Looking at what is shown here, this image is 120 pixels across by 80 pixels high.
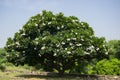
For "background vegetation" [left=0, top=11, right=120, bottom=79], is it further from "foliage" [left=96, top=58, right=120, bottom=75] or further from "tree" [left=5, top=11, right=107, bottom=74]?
"foliage" [left=96, top=58, right=120, bottom=75]

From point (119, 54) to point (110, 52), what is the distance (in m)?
16.5

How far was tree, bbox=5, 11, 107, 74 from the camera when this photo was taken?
19.8 meters

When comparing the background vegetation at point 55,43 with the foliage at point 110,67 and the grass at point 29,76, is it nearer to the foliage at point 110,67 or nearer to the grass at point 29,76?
the grass at point 29,76

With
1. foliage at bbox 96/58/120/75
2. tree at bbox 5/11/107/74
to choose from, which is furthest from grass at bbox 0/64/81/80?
foliage at bbox 96/58/120/75

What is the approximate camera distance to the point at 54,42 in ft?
64.3

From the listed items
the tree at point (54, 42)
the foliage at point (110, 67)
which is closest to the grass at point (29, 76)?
the tree at point (54, 42)

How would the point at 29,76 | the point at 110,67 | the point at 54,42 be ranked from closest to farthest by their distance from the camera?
1. the point at 54,42
2. the point at 29,76
3. the point at 110,67

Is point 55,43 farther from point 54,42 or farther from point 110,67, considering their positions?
point 110,67

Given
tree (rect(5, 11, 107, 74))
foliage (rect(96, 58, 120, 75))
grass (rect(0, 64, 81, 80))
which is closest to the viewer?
grass (rect(0, 64, 81, 80))

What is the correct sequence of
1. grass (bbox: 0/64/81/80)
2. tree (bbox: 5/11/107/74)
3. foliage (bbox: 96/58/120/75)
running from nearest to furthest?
grass (bbox: 0/64/81/80) → tree (bbox: 5/11/107/74) → foliage (bbox: 96/58/120/75)

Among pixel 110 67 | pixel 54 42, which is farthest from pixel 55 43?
pixel 110 67

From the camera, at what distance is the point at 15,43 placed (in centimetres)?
2139

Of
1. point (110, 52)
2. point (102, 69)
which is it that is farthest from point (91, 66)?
point (110, 52)

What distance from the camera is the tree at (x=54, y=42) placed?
19.8 meters
